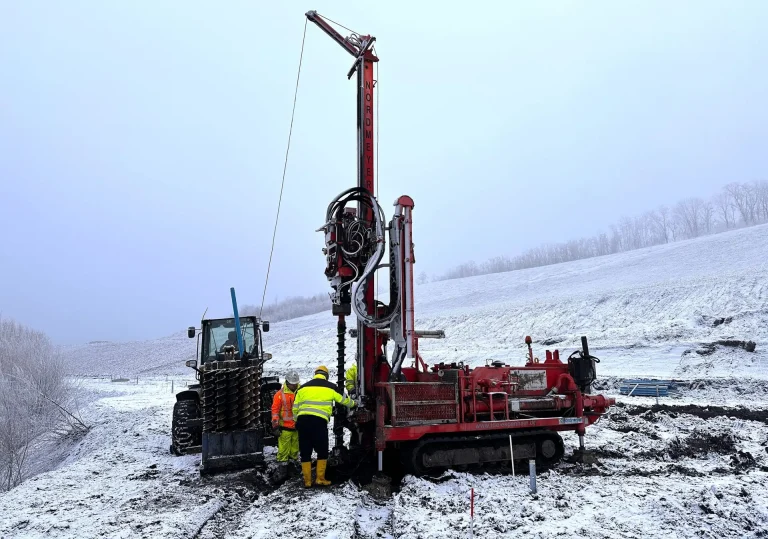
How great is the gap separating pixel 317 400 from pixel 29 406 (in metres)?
20.8

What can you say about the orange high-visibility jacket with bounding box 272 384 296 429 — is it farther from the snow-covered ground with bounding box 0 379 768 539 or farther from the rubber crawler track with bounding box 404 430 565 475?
the rubber crawler track with bounding box 404 430 565 475

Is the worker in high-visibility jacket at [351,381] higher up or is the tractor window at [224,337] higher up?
the tractor window at [224,337]

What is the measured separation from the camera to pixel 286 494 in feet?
22.6

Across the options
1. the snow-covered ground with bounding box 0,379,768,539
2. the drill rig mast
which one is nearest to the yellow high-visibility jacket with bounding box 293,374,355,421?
the drill rig mast

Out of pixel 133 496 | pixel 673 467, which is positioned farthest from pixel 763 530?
pixel 133 496

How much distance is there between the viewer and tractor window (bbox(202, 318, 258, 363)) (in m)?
11.8

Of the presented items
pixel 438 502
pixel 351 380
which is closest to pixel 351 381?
pixel 351 380

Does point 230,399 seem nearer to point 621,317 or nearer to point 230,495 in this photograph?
point 230,495

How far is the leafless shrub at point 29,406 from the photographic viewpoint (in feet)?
52.9

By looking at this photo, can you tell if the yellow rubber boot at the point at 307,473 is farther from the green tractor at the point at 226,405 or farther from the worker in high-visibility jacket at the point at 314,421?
the green tractor at the point at 226,405

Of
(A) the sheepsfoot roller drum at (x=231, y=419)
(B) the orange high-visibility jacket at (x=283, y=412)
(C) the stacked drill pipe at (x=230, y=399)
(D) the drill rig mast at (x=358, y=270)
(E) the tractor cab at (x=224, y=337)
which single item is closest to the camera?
(B) the orange high-visibility jacket at (x=283, y=412)

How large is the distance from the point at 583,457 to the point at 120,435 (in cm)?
1146

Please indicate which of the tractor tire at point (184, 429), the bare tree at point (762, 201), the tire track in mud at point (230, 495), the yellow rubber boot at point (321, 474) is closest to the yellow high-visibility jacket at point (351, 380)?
the yellow rubber boot at point (321, 474)

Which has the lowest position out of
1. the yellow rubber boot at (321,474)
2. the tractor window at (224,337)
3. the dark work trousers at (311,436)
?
the yellow rubber boot at (321,474)
